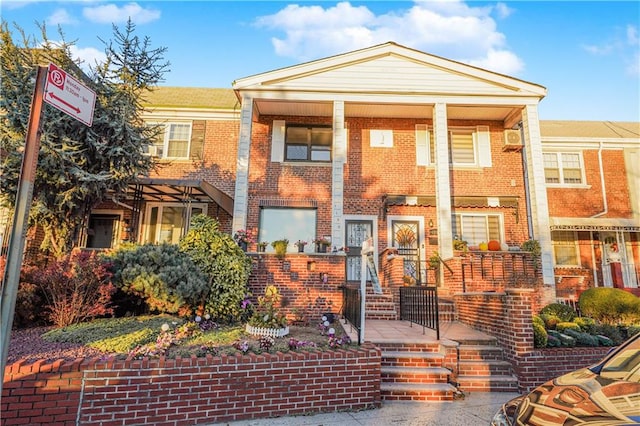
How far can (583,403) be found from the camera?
206cm

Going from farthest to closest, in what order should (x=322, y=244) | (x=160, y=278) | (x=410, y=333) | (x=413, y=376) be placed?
(x=322, y=244), (x=410, y=333), (x=160, y=278), (x=413, y=376)

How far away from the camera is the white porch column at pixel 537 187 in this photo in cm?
991

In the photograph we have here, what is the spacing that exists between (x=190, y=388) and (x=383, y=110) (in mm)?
10274

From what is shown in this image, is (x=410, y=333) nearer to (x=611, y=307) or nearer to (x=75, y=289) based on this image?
(x=75, y=289)

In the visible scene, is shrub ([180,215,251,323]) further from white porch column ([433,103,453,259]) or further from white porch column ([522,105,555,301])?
white porch column ([522,105,555,301])

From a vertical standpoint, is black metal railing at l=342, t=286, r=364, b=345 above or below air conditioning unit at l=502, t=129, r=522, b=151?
below

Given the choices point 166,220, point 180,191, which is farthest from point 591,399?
point 166,220

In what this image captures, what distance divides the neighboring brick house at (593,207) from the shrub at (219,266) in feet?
37.3

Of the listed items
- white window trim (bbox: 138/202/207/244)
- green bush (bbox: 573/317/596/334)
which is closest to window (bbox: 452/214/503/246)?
green bush (bbox: 573/317/596/334)

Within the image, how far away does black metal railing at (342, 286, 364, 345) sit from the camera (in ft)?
17.0

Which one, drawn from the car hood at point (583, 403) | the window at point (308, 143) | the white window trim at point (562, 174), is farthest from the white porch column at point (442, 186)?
the car hood at point (583, 403)

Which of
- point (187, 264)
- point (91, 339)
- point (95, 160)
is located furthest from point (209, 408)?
point (95, 160)

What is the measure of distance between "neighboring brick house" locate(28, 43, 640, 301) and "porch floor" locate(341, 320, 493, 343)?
11.5ft

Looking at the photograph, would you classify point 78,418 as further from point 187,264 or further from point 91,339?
point 187,264
